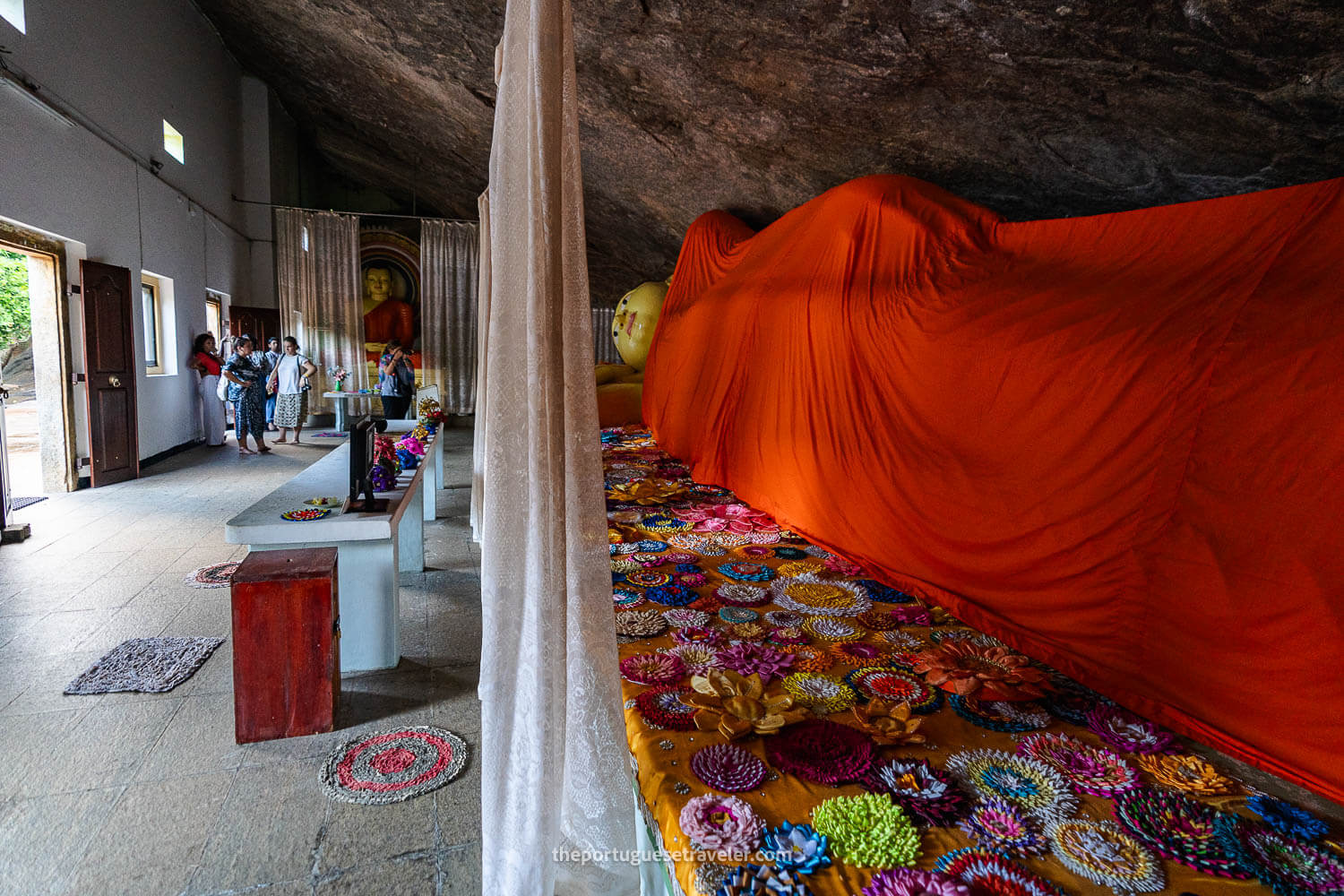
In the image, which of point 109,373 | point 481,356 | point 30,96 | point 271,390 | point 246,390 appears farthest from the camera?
point 271,390

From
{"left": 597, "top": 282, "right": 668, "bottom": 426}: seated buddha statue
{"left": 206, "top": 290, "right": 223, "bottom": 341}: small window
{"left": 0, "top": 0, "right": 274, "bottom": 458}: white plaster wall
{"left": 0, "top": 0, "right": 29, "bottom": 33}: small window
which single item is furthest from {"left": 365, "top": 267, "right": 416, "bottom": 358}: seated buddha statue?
{"left": 0, "top": 0, "right": 29, "bottom": 33}: small window

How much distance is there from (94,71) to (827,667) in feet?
25.2

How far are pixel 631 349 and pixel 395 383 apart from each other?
8.32 feet

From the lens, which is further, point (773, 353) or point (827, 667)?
point (773, 353)

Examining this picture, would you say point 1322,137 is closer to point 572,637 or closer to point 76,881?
point 572,637

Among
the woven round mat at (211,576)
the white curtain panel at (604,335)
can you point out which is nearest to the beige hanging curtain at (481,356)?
the woven round mat at (211,576)

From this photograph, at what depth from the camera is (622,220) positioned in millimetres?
7059

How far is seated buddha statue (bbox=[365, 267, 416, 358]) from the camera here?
1191 cm

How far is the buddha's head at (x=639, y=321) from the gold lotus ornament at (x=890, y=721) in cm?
493

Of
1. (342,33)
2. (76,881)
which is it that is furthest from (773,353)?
(342,33)

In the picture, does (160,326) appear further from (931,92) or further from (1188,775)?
(1188,775)

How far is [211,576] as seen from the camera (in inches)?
138

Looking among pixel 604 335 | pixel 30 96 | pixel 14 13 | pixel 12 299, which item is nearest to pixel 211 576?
pixel 30 96

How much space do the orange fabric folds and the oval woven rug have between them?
1664mm
